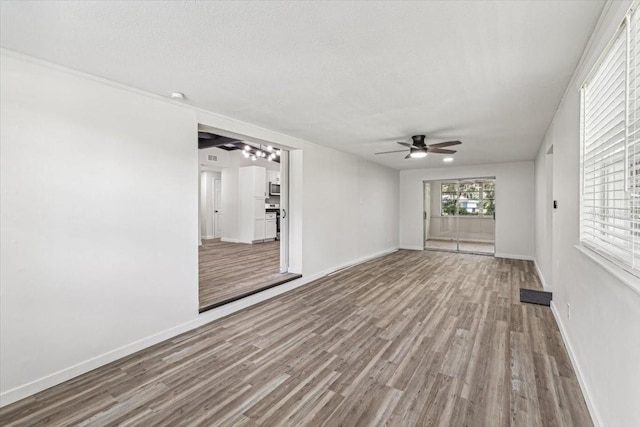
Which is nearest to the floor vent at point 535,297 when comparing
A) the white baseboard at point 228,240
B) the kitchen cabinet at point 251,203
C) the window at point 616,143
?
the window at point 616,143

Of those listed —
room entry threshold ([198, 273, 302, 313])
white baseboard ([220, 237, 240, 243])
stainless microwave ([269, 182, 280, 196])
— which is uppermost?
stainless microwave ([269, 182, 280, 196])

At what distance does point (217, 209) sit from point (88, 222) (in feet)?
25.3

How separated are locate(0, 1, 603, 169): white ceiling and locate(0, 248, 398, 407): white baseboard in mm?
2375

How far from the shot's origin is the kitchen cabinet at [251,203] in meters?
9.14

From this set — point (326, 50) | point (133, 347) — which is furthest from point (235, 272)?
point (326, 50)

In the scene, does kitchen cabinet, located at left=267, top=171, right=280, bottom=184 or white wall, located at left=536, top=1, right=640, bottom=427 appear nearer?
white wall, located at left=536, top=1, right=640, bottom=427

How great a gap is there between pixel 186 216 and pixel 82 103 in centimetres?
132

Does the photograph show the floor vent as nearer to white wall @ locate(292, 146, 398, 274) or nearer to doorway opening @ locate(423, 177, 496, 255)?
white wall @ locate(292, 146, 398, 274)

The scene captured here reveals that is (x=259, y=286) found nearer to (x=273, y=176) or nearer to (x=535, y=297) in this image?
(x=535, y=297)

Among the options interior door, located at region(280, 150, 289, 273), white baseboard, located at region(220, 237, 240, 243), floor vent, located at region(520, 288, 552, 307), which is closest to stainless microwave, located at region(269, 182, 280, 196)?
white baseboard, located at region(220, 237, 240, 243)

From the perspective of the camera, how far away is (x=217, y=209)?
9.98m

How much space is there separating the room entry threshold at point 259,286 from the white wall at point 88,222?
104 millimetres

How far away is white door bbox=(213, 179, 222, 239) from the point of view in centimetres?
996

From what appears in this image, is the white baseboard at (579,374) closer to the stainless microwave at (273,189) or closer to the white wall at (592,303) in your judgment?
the white wall at (592,303)
